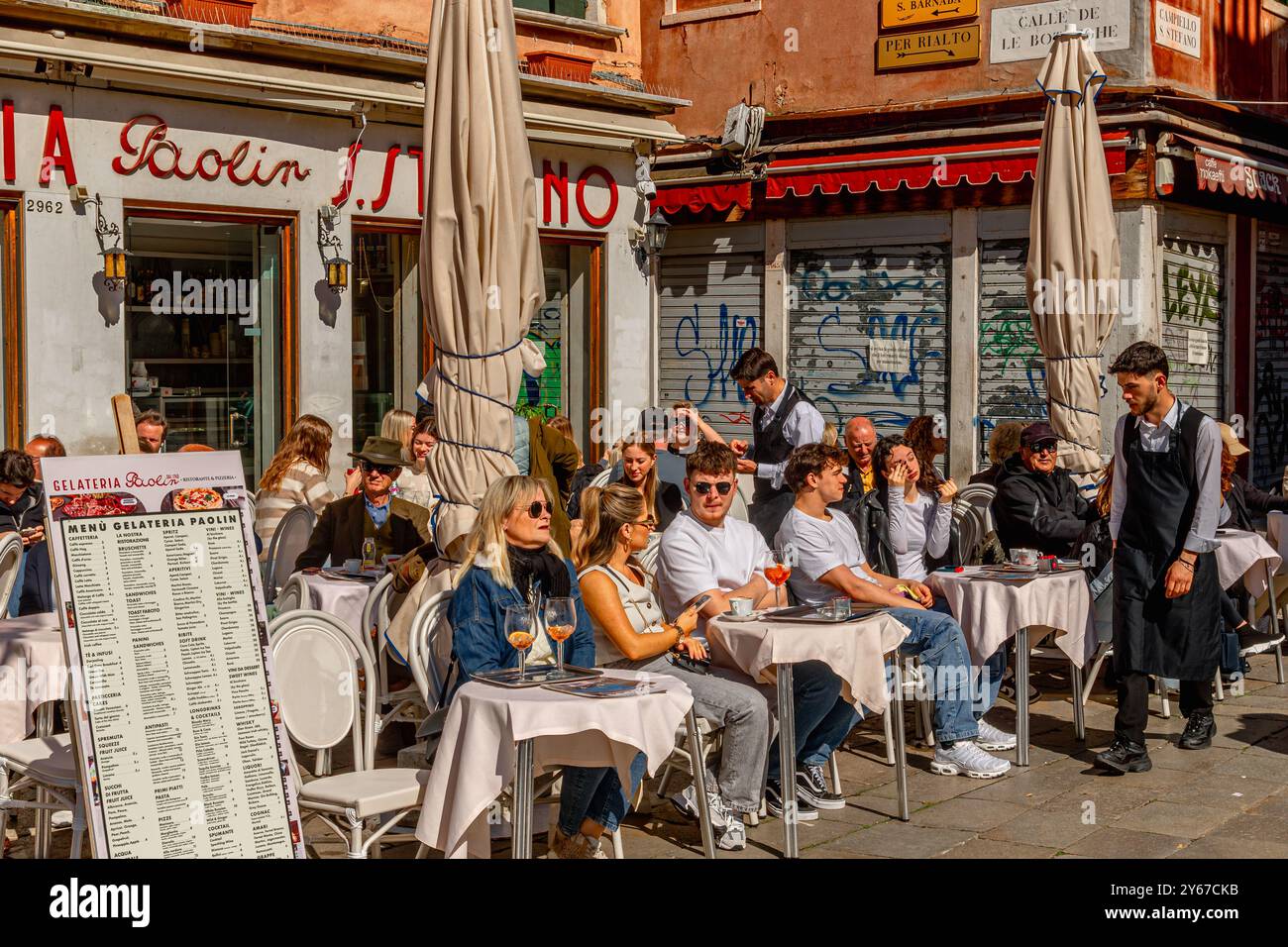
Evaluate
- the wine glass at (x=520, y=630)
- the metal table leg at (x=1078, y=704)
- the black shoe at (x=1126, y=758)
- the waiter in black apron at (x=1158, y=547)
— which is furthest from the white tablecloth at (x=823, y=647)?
the metal table leg at (x=1078, y=704)

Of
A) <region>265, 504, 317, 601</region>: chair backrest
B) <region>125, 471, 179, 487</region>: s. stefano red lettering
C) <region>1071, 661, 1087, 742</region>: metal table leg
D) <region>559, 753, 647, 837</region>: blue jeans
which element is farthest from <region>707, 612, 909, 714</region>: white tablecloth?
<region>265, 504, 317, 601</region>: chair backrest

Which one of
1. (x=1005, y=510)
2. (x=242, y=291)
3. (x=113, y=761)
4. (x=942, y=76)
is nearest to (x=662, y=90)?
(x=942, y=76)

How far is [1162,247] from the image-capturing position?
16.3 m

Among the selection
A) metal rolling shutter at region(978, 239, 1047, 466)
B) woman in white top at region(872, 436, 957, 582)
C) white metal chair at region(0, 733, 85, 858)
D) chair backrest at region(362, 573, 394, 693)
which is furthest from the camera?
metal rolling shutter at region(978, 239, 1047, 466)

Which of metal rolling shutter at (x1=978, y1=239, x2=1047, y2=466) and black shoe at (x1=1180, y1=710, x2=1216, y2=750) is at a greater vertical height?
metal rolling shutter at (x1=978, y1=239, x2=1047, y2=466)

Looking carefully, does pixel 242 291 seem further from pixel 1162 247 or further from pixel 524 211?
pixel 1162 247

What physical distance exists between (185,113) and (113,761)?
8897mm

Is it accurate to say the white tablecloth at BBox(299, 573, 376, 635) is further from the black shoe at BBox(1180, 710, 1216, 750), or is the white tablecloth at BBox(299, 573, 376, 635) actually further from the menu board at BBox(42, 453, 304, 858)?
the black shoe at BBox(1180, 710, 1216, 750)

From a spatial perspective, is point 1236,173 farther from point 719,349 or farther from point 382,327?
point 382,327

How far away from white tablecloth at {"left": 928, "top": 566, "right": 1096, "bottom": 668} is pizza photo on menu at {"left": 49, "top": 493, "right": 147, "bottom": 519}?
435 centimetres

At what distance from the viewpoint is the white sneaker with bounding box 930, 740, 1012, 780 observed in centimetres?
769

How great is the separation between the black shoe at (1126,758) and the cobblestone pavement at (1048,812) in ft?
0.14

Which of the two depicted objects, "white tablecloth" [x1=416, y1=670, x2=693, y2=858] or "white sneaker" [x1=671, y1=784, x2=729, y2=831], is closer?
"white tablecloth" [x1=416, y1=670, x2=693, y2=858]

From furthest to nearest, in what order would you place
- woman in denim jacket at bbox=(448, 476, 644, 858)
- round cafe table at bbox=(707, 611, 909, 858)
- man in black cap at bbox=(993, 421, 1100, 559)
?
man in black cap at bbox=(993, 421, 1100, 559) < round cafe table at bbox=(707, 611, 909, 858) < woman in denim jacket at bbox=(448, 476, 644, 858)
